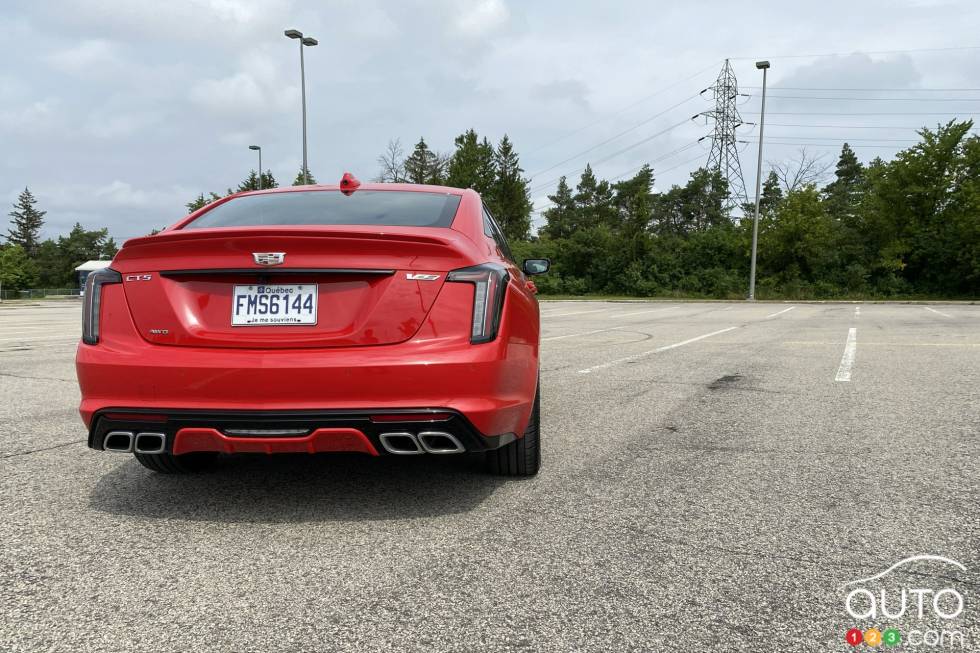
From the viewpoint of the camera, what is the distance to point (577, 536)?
2.56 meters

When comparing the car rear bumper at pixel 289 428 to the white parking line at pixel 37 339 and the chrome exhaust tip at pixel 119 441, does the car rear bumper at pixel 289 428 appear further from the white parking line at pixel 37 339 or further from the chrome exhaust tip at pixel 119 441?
the white parking line at pixel 37 339

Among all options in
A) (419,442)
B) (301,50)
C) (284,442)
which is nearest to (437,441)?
(419,442)

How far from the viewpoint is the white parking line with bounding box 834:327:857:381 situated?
264 inches

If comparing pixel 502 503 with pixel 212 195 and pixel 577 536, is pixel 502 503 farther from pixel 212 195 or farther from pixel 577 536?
pixel 212 195

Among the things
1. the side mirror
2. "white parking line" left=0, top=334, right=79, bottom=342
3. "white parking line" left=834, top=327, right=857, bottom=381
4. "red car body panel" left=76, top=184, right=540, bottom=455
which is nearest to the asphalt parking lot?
"red car body panel" left=76, top=184, right=540, bottom=455

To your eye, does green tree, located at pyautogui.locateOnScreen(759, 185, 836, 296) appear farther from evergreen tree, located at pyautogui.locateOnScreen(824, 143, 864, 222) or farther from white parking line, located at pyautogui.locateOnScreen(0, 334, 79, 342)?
white parking line, located at pyautogui.locateOnScreen(0, 334, 79, 342)

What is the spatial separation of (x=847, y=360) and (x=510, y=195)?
59.8 metres

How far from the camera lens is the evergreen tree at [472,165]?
209 feet

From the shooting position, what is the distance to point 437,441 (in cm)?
255

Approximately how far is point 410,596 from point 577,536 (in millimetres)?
747

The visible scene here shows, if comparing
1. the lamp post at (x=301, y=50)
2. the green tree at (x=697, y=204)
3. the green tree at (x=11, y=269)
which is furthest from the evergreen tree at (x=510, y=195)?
the green tree at (x=11, y=269)

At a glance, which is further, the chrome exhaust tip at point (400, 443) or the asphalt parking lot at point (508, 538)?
the chrome exhaust tip at point (400, 443)

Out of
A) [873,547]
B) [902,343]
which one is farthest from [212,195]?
[873,547]
